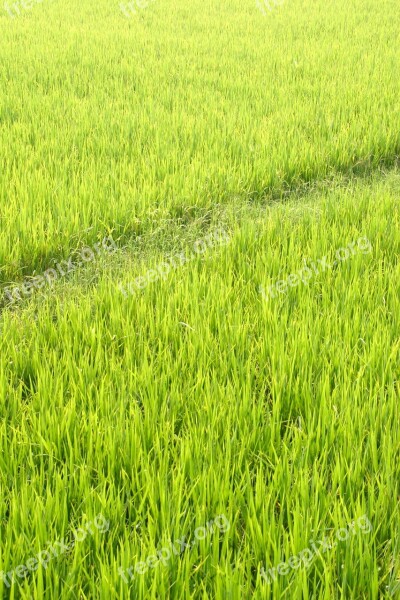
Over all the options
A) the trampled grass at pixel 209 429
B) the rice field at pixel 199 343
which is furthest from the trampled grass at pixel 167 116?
the trampled grass at pixel 209 429

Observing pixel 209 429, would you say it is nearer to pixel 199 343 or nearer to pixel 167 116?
pixel 199 343

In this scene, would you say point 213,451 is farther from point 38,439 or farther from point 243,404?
point 38,439

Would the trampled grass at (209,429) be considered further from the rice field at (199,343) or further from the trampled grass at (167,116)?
the trampled grass at (167,116)

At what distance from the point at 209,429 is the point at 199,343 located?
533 mm

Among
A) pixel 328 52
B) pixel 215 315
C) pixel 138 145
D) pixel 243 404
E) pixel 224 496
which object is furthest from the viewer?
pixel 328 52

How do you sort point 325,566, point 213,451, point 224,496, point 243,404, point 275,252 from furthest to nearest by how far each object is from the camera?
1. point 275,252
2. point 243,404
3. point 213,451
4. point 224,496
5. point 325,566

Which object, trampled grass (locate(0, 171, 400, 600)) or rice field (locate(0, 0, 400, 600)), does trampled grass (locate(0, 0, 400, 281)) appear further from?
trampled grass (locate(0, 171, 400, 600))

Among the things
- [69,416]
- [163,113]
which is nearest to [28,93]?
[163,113]

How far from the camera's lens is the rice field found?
138 cm

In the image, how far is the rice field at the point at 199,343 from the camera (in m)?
1.38

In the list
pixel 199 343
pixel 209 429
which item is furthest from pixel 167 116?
pixel 209 429

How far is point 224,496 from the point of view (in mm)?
1507

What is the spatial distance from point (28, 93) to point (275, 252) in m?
3.63

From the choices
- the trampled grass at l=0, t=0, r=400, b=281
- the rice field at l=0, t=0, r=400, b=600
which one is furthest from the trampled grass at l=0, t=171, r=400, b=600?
the trampled grass at l=0, t=0, r=400, b=281
